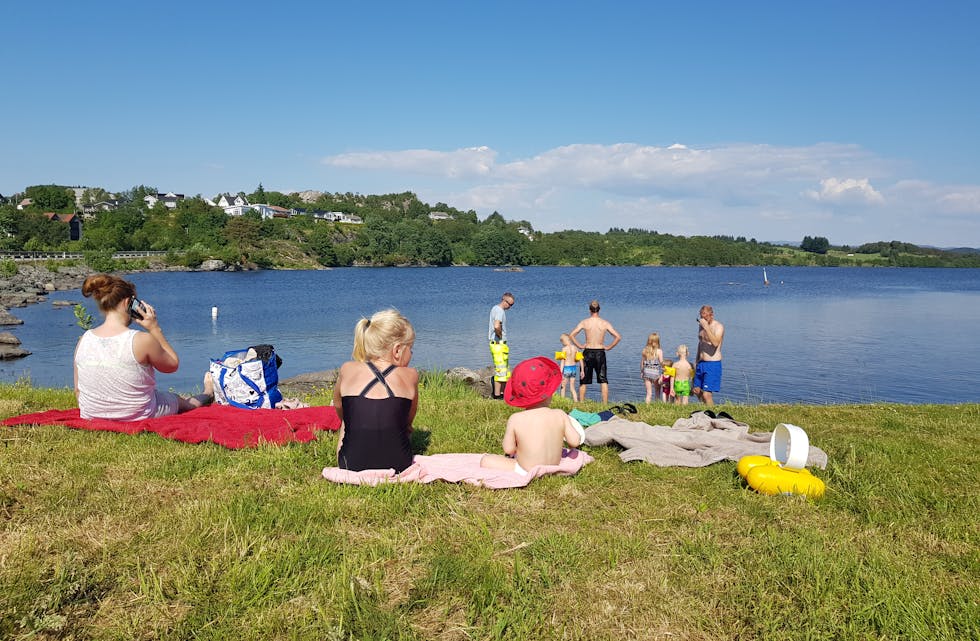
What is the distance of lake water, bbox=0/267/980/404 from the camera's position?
18797 millimetres

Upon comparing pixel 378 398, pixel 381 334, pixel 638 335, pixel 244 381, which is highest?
pixel 381 334

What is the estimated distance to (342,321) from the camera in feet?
116

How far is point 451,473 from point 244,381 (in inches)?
149

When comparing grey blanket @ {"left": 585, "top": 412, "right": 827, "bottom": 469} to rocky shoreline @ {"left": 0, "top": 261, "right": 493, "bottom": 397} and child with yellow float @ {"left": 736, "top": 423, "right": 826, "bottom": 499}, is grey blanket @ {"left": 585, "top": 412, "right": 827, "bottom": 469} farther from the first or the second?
rocky shoreline @ {"left": 0, "top": 261, "right": 493, "bottom": 397}

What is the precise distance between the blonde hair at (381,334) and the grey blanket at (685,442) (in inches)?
98.0

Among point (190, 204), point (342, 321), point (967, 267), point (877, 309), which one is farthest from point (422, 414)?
point (967, 267)

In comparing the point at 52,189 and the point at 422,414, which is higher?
the point at 52,189

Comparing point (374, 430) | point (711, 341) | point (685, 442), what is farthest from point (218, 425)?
point (711, 341)

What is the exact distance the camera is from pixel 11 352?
2239cm

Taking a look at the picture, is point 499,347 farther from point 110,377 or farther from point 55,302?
point 55,302

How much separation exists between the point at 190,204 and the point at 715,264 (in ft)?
Result: 416

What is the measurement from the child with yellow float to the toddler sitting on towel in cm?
148

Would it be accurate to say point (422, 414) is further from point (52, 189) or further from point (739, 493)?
point (52, 189)

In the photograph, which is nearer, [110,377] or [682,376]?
[110,377]
